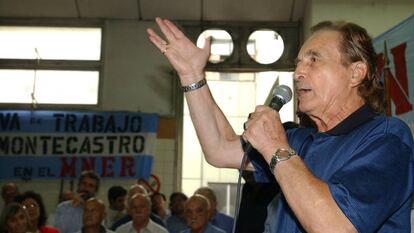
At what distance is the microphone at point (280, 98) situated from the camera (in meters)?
1.36

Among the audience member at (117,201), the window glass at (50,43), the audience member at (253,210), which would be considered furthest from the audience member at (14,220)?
the window glass at (50,43)

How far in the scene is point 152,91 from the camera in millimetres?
6598

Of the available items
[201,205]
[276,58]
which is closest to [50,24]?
[276,58]

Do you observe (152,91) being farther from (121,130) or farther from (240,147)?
(240,147)

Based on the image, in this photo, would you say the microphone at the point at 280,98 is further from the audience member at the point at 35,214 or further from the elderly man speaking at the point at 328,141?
the audience member at the point at 35,214

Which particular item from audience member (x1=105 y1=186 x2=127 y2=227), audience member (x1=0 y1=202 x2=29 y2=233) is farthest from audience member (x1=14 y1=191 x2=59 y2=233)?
audience member (x1=105 y1=186 x2=127 y2=227)

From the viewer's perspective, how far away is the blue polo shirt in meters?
1.10

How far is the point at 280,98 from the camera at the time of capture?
1.38 m

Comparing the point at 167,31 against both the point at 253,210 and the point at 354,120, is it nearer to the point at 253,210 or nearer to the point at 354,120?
the point at 354,120

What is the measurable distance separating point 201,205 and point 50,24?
3.69 m

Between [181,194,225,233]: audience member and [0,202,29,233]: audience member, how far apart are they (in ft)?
3.56

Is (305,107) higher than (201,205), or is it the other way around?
(305,107)

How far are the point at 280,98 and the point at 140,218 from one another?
3.02 metres

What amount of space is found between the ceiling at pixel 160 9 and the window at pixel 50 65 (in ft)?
0.67
